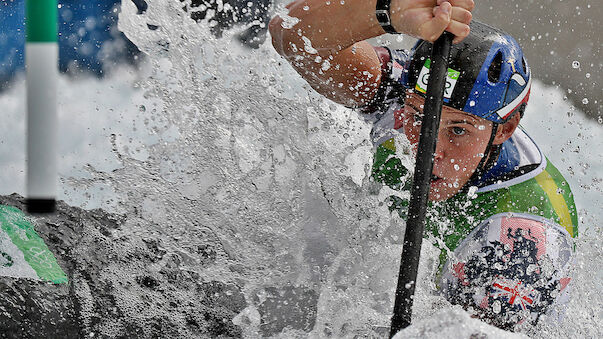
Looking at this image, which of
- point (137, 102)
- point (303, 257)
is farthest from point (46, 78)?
point (137, 102)

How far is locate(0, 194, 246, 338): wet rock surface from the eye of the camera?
120cm

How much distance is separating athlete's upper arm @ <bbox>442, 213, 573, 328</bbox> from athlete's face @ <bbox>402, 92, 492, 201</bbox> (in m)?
0.13

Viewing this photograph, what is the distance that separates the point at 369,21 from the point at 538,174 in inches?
23.1

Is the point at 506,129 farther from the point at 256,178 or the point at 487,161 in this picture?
the point at 256,178

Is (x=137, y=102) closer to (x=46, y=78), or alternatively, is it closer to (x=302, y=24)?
(x=302, y=24)

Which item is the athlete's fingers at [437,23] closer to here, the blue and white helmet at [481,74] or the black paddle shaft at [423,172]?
the black paddle shaft at [423,172]

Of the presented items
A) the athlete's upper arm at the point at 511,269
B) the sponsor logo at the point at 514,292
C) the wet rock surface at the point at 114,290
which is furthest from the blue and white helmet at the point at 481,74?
the wet rock surface at the point at 114,290

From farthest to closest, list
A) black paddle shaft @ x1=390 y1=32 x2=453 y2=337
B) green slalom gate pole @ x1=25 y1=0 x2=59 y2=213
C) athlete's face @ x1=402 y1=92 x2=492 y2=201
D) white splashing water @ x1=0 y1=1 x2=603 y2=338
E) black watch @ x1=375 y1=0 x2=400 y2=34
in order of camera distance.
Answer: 1. white splashing water @ x1=0 y1=1 x2=603 y2=338
2. athlete's face @ x1=402 y1=92 x2=492 y2=201
3. black watch @ x1=375 y1=0 x2=400 y2=34
4. black paddle shaft @ x1=390 y1=32 x2=453 y2=337
5. green slalom gate pole @ x1=25 y1=0 x2=59 y2=213

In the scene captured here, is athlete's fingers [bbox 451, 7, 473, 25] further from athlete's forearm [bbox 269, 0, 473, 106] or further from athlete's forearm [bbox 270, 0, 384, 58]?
athlete's forearm [bbox 270, 0, 384, 58]

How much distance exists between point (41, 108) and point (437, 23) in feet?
2.00

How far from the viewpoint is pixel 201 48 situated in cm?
154

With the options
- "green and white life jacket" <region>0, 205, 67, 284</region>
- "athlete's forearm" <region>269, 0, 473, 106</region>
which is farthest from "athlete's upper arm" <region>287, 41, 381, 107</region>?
"green and white life jacket" <region>0, 205, 67, 284</region>

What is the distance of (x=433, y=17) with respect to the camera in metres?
0.98

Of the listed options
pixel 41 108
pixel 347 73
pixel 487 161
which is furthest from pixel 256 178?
pixel 41 108
